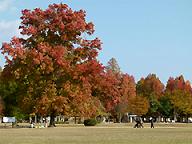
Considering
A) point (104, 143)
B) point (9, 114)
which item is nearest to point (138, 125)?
point (104, 143)

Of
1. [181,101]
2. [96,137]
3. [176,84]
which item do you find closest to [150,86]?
[176,84]

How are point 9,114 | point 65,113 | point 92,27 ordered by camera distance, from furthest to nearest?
point 9,114 → point 92,27 → point 65,113

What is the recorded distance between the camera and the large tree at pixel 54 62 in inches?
2581

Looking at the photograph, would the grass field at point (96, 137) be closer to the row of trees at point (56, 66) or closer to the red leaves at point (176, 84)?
the row of trees at point (56, 66)

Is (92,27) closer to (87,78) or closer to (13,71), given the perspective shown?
(87,78)

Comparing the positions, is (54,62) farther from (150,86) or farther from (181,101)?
(150,86)

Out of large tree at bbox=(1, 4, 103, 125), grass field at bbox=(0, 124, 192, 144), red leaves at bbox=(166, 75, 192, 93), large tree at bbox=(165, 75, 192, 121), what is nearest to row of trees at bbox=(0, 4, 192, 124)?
large tree at bbox=(1, 4, 103, 125)

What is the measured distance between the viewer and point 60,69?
2630 inches

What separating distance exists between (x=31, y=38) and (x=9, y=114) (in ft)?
162

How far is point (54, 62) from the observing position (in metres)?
66.1

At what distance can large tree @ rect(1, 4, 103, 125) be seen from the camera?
2581 inches

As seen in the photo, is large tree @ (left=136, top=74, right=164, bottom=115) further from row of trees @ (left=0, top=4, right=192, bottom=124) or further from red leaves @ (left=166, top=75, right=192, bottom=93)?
row of trees @ (left=0, top=4, right=192, bottom=124)

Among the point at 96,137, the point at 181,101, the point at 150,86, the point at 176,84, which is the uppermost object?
the point at 176,84

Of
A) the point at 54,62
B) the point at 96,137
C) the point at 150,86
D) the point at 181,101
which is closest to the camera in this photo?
the point at 96,137
